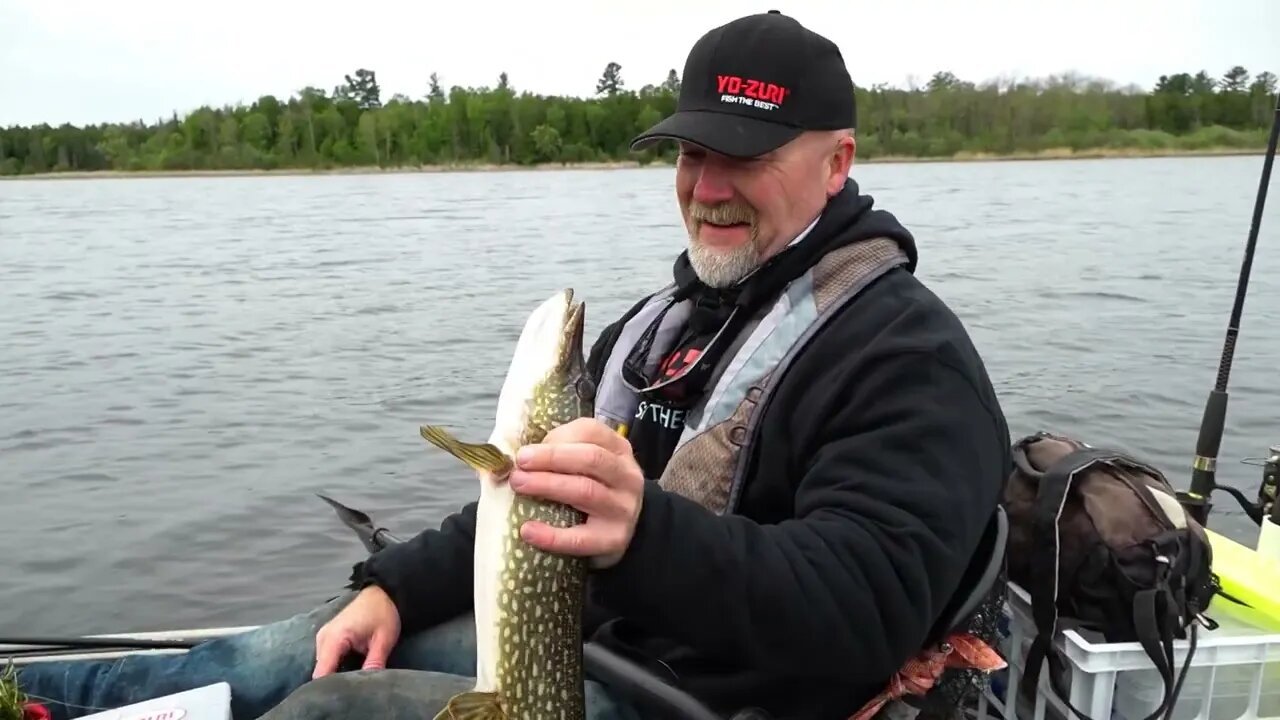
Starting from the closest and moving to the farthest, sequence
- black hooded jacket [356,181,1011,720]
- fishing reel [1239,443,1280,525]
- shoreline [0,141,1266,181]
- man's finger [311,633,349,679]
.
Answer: black hooded jacket [356,181,1011,720]
man's finger [311,633,349,679]
fishing reel [1239,443,1280,525]
shoreline [0,141,1266,181]

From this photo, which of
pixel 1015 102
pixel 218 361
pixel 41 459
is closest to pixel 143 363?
pixel 218 361

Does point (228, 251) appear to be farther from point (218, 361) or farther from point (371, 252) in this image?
point (218, 361)

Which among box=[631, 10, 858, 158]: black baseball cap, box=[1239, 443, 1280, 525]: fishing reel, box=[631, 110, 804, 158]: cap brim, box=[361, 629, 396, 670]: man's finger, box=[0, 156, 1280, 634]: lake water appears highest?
box=[631, 10, 858, 158]: black baseball cap

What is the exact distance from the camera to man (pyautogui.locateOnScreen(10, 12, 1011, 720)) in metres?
2.16

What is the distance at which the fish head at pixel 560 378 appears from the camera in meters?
2.27

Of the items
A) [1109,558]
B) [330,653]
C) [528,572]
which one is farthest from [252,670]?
[1109,558]

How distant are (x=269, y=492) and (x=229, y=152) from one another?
8269 centimetres

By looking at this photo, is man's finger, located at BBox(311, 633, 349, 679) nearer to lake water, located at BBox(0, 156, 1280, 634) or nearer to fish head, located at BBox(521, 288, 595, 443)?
fish head, located at BBox(521, 288, 595, 443)

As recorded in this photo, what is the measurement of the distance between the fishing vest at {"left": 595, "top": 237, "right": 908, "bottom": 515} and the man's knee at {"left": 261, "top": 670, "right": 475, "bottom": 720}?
795 mm

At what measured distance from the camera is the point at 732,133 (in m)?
2.94

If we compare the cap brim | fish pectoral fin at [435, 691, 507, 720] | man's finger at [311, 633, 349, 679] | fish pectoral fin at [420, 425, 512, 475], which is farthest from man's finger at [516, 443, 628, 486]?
man's finger at [311, 633, 349, 679]

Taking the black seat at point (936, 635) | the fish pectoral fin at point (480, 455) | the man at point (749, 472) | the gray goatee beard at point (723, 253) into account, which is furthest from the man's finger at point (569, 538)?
the gray goatee beard at point (723, 253)

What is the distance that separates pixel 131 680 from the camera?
341 cm

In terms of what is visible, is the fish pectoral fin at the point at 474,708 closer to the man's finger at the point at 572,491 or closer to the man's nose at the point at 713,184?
the man's finger at the point at 572,491
